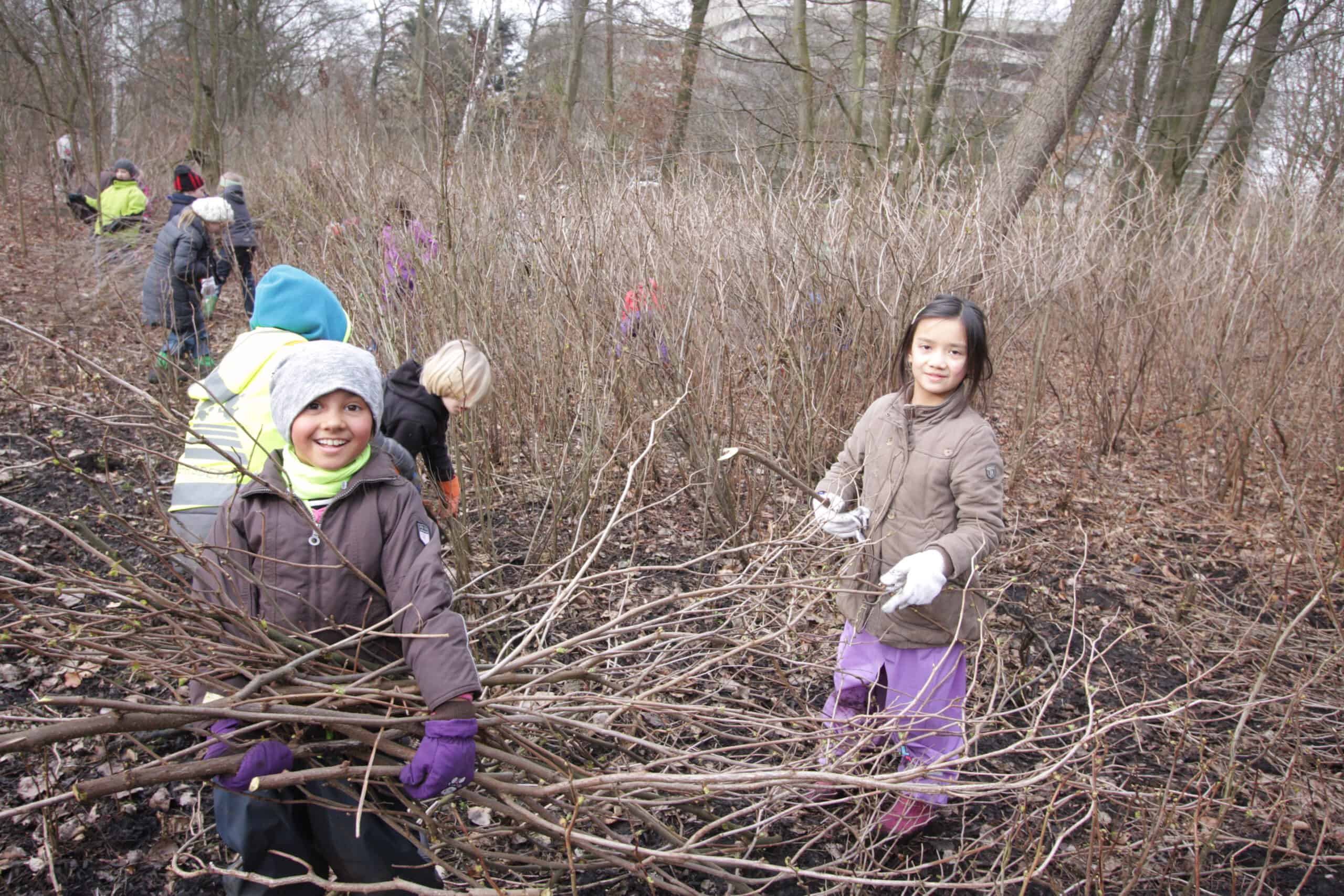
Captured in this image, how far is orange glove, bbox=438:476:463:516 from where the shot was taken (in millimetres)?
2893

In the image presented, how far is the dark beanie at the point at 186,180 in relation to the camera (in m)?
7.03

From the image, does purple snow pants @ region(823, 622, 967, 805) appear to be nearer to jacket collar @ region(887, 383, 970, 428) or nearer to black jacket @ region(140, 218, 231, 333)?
jacket collar @ region(887, 383, 970, 428)

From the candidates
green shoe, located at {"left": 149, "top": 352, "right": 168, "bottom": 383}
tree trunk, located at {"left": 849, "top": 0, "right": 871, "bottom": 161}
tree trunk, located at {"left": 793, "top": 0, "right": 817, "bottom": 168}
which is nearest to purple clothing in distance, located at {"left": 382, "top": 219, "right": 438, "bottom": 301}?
green shoe, located at {"left": 149, "top": 352, "right": 168, "bottom": 383}

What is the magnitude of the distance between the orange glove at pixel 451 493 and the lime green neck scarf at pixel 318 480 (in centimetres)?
117

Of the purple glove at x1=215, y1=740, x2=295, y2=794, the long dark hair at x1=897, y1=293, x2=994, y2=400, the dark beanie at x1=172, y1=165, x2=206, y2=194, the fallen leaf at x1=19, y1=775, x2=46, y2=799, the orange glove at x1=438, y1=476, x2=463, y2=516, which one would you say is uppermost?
the dark beanie at x1=172, y1=165, x2=206, y2=194

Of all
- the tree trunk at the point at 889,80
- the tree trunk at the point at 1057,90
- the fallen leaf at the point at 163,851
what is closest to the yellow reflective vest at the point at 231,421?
the fallen leaf at the point at 163,851

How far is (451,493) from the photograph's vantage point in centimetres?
291

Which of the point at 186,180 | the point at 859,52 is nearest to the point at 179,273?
the point at 186,180

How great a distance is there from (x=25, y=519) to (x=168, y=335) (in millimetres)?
1915

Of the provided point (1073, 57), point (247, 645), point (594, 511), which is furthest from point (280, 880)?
point (1073, 57)

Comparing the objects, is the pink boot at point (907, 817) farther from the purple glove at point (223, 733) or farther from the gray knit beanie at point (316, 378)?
the gray knit beanie at point (316, 378)

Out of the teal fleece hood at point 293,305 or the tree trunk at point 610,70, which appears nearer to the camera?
the teal fleece hood at point 293,305

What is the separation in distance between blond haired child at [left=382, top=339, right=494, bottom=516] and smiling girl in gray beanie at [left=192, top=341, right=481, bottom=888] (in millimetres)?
813

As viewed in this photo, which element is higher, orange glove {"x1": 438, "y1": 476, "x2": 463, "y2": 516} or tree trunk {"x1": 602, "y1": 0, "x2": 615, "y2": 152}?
tree trunk {"x1": 602, "y1": 0, "x2": 615, "y2": 152}
